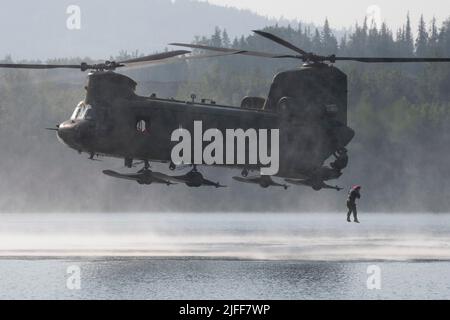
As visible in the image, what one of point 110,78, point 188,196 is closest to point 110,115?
point 110,78

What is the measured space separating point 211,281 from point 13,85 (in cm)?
13951

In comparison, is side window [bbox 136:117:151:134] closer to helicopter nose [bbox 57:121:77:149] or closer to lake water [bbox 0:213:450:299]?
helicopter nose [bbox 57:121:77:149]

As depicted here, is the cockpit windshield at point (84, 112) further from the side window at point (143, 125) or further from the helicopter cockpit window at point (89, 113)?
the side window at point (143, 125)

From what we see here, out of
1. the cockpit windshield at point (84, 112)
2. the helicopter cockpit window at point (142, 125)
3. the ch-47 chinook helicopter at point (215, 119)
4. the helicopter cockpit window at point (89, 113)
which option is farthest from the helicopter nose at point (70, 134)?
the helicopter cockpit window at point (142, 125)

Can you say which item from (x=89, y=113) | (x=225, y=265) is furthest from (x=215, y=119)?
(x=225, y=265)

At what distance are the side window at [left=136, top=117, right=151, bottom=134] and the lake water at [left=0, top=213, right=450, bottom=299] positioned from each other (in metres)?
7.01

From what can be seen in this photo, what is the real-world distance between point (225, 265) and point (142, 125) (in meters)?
14.3

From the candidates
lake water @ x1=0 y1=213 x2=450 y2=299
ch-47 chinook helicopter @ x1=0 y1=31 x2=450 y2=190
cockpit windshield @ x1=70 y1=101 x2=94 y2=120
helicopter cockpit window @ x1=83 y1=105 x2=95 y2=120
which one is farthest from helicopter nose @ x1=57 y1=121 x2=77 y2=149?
lake water @ x1=0 y1=213 x2=450 y2=299

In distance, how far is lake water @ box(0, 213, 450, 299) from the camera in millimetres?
49406

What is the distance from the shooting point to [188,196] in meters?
170

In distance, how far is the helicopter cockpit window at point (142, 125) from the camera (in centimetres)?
5028
